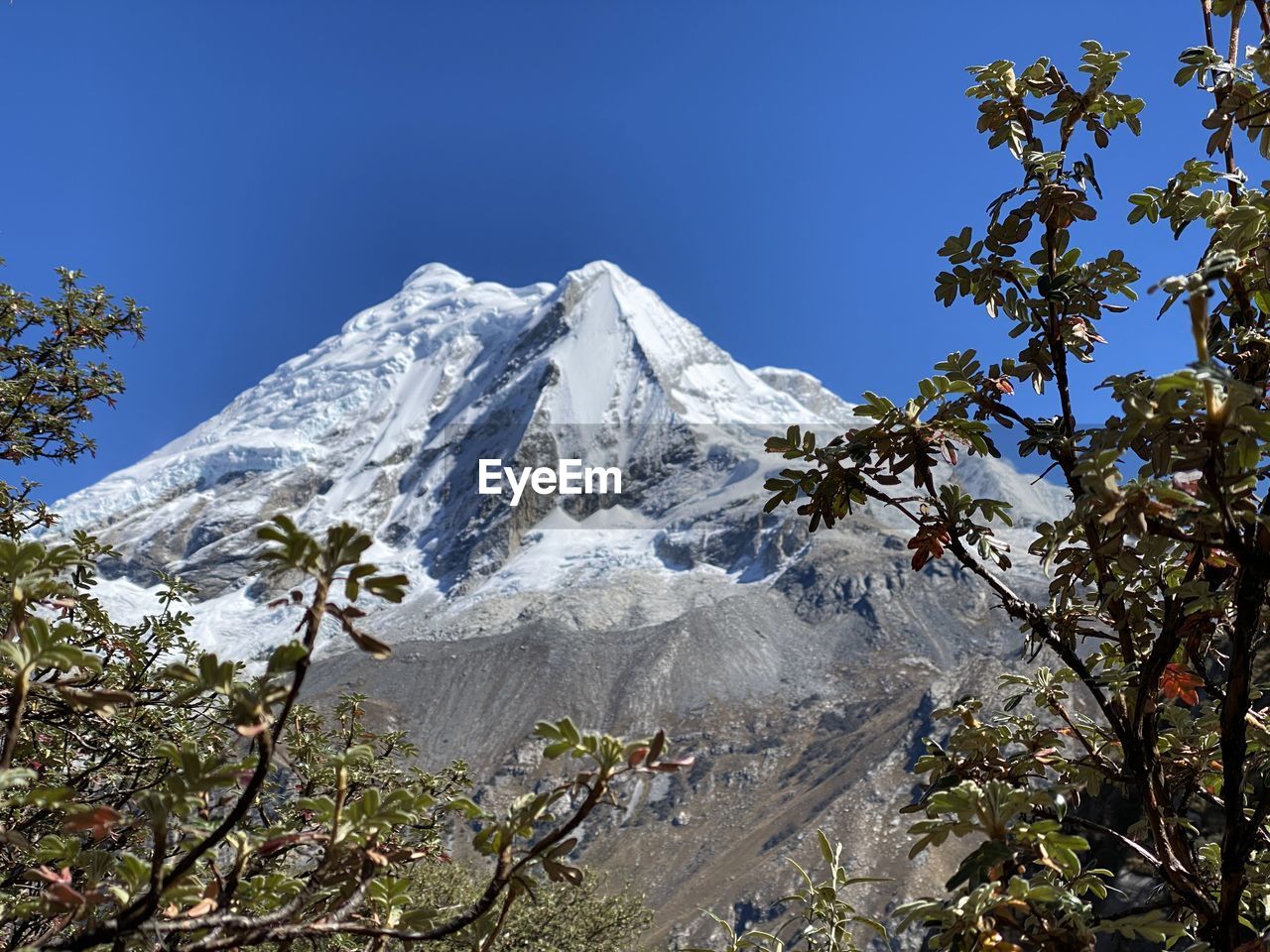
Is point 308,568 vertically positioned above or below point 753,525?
below

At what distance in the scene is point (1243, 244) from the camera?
7.27ft

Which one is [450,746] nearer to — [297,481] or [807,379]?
[297,481]

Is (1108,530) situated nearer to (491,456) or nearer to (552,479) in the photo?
(552,479)

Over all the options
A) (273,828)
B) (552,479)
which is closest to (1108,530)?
(273,828)

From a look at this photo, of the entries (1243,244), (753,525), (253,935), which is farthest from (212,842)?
(753,525)

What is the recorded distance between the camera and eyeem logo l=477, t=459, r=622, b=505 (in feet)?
413

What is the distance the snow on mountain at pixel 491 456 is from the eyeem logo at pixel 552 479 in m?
1.63

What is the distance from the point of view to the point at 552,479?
128000 mm

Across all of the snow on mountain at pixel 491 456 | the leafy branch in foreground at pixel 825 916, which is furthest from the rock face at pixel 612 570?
the leafy branch in foreground at pixel 825 916

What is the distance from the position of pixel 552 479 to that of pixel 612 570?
28863 millimetres

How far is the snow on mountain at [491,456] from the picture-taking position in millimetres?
109812

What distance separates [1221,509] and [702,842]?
62.9 meters

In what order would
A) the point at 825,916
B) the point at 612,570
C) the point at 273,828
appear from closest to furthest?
the point at 273,828
the point at 825,916
the point at 612,570

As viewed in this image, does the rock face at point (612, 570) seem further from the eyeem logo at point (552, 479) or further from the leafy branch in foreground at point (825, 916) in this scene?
the leafy branch in foreground at point (825, 916)
